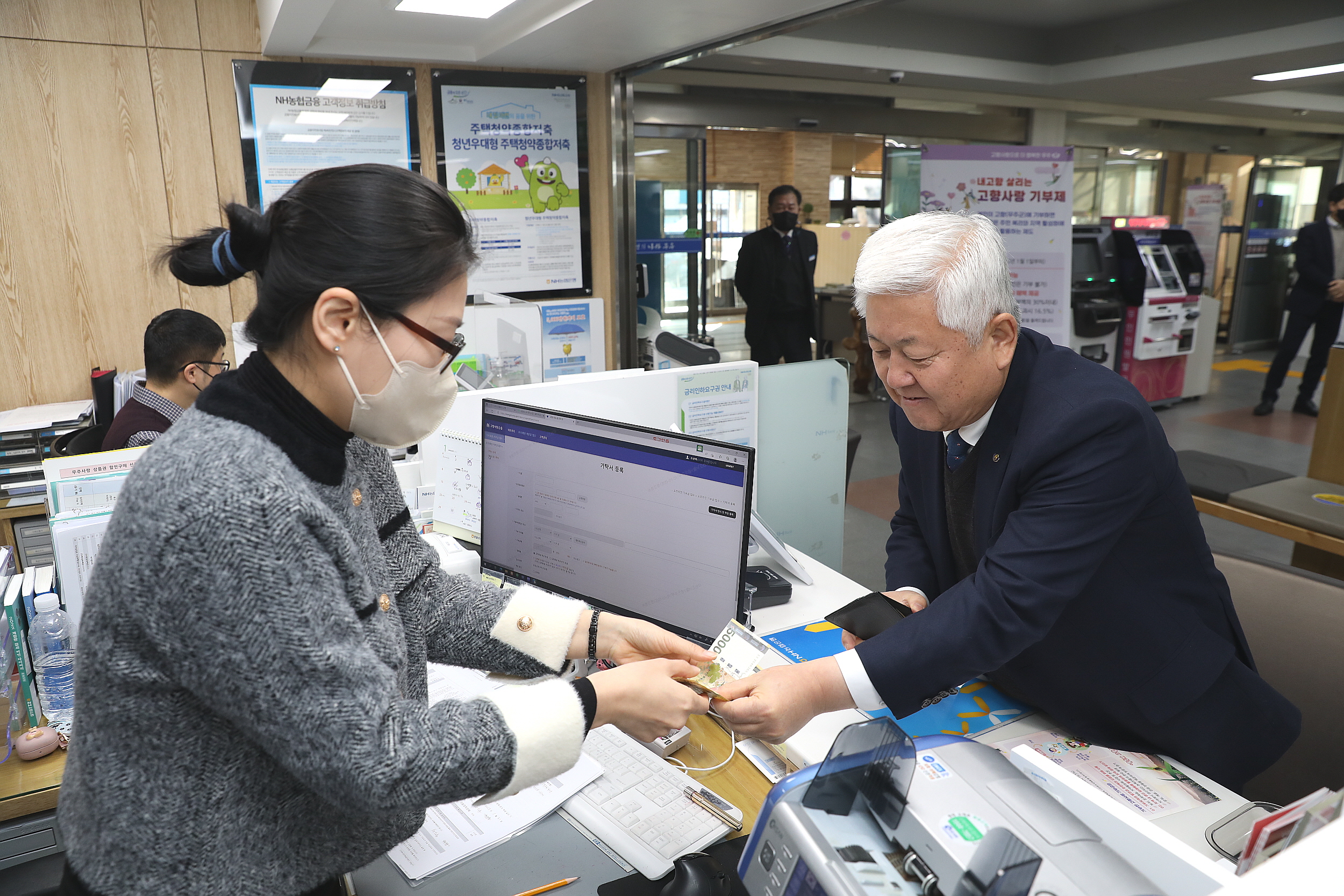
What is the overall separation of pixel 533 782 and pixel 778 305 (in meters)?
5.75

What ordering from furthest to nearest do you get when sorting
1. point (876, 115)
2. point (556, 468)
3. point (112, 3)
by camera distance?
point (876, 115)
point (112, 3)
point (556, 468)

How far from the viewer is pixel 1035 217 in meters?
4.54

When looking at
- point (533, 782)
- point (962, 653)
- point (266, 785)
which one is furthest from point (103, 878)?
point (962, 653)

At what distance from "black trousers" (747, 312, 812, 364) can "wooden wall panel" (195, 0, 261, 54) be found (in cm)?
384

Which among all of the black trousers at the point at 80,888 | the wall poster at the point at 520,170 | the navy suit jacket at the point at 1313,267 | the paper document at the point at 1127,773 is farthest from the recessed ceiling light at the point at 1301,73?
the black trousers at the point at 80,888

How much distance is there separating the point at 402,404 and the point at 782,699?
0.69 m

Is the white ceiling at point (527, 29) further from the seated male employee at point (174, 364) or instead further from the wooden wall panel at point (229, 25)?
the seated male employee at point (174, 364)

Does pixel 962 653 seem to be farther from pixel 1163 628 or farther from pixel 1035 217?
pixel 1035 217

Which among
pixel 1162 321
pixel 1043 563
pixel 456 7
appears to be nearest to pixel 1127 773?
pixel 1043 563

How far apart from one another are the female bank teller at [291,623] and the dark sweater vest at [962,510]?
75 cm

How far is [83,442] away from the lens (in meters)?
2.98

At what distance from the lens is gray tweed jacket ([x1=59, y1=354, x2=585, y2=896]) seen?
77cm

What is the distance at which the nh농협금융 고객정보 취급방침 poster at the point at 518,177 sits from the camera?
175 inches

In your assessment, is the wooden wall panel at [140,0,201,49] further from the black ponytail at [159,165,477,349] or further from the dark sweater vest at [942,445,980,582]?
the dark sweater vest at [942,445,980,582]
